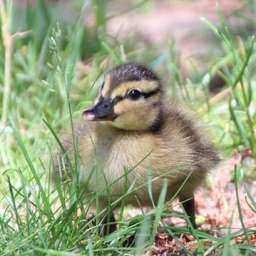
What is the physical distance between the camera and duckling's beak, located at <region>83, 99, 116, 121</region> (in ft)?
11.2

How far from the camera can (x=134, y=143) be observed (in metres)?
3.49

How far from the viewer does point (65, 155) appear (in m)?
3.47

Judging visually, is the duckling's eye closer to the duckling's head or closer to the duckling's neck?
the duckling's head

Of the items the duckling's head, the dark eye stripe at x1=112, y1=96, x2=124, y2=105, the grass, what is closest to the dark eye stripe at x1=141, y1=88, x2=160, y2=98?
the duckling's head

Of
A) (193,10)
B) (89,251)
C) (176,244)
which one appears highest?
(89,251)

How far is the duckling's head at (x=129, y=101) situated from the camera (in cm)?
345

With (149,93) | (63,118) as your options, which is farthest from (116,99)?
(63,118)

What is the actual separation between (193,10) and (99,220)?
4.31m

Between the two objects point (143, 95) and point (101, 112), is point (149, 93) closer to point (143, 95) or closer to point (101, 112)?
point (143, 95)

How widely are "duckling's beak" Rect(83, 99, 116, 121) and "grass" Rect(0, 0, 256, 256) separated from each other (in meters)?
0.07

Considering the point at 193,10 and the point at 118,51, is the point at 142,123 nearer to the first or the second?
the point at 118,51

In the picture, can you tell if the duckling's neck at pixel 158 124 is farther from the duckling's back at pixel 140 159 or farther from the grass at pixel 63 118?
the grass at pixel 63 118

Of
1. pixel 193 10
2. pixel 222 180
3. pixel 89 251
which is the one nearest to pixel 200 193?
pixel 222 180

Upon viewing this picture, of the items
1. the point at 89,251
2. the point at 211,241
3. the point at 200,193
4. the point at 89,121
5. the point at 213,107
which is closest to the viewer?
the point at 89,251
